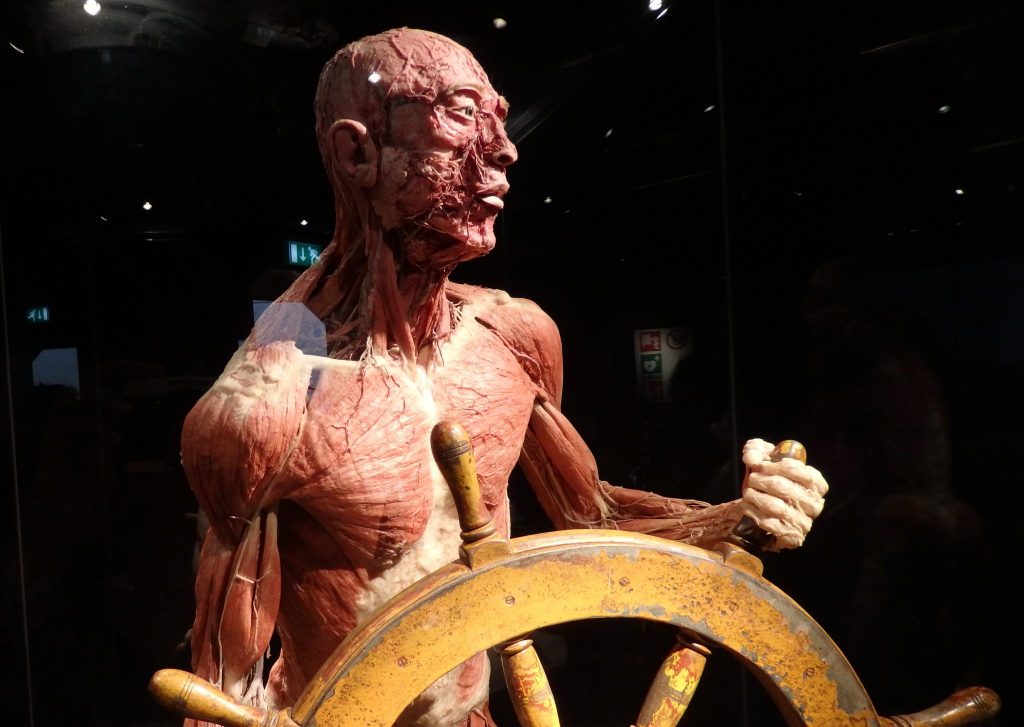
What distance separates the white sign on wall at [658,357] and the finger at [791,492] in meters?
0.59

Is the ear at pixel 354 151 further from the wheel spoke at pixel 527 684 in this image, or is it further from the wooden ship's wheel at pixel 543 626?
the wheel spoke at pixel 527 684

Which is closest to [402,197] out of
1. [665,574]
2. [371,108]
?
[371,108]

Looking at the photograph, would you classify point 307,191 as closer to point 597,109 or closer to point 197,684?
point 597,109

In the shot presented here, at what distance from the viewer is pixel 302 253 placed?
1.17 metres

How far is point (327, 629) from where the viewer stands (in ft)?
3.25

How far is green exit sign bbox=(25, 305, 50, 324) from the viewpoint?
1.18 m

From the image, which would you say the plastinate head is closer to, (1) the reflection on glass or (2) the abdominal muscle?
(2) the abdominal muscle

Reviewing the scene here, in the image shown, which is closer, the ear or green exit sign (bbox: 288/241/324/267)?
the ear

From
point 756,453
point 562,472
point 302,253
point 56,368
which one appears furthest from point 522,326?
point 56,368

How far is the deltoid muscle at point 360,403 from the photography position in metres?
0.92

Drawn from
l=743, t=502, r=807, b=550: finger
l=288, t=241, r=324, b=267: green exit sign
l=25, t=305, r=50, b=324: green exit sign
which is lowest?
l=743, t=502, r=807, b=550: finger

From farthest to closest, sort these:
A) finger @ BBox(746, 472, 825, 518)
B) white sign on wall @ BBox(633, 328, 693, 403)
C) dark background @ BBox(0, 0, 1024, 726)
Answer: white sign on wall @ BBox(633, 328, 693, 403) → dark background @ BBox(0, 0, 1024, 726) → finger @ BBox(746, 472, 825, 518)

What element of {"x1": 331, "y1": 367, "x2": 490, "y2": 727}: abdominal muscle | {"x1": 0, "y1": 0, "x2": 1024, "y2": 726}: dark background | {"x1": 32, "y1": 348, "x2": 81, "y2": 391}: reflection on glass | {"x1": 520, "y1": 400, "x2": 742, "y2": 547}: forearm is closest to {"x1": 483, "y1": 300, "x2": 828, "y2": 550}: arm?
{"x1": 520, "y1": 400, "x2": 742, "y2": 547}: forearm

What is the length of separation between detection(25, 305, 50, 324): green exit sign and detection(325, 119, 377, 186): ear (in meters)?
0.57
